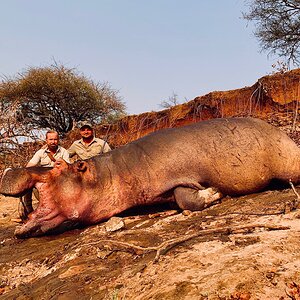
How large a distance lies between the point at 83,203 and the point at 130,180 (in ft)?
2.10

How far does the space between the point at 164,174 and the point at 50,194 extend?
53.8 inches

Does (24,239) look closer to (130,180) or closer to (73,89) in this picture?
(130,180)

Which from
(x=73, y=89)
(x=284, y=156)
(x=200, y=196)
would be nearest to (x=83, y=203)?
(x=200, y=196)

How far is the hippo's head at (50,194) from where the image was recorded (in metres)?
4.45

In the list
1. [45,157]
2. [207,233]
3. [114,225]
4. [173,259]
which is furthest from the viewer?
[45,157]

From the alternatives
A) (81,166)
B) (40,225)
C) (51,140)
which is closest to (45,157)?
(51,140)

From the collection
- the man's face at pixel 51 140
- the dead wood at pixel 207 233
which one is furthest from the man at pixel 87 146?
the dead wood at pixel 207 233

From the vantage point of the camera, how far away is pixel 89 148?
23.4ft

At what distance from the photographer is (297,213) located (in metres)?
3.29

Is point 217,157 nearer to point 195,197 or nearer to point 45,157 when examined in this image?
point 195,197

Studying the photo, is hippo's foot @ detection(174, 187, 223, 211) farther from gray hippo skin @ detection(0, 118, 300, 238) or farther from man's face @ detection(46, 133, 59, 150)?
man's face @ detection(46, 133, 59, 150)

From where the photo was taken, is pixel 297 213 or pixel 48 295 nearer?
pixel 48 295

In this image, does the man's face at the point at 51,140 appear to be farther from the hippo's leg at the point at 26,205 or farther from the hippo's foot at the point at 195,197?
the hippo's foot at the point at 195,197

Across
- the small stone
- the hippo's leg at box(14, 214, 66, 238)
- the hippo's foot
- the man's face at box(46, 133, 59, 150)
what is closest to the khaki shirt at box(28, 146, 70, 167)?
the man's face at box(46, 133, 59, 150)
